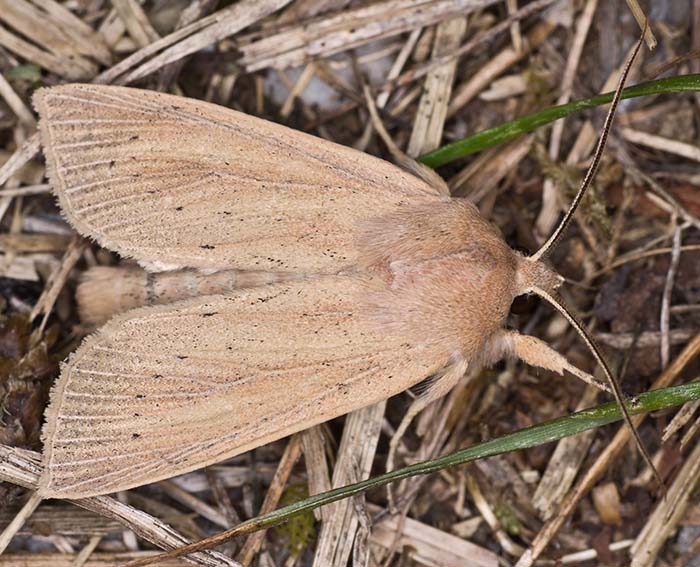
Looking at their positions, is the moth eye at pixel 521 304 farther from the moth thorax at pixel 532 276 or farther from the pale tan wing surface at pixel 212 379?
the pale tan wing surface at pixel 212 379

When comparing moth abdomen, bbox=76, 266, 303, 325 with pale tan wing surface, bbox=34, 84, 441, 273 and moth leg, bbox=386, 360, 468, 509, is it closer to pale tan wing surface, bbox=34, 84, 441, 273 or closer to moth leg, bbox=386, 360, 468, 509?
pale tan wing surface, bbox=34, 84, 441, 273

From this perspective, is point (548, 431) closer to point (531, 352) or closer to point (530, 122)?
point (531, 352)

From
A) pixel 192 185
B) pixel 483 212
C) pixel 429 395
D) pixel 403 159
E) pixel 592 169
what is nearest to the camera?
pixel 592 169

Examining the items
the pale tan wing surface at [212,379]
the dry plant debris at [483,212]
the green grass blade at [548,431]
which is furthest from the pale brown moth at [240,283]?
the dry plant debris at [483,212]

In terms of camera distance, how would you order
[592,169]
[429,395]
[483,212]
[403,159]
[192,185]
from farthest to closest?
[483,212], [403,159], [429,395], [192,185], [592,169]

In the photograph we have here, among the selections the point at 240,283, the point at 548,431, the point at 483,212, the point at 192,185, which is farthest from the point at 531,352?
the point at 192,185

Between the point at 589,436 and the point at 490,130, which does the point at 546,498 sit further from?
the point at 490,130
